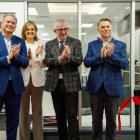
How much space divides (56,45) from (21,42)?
15.4 inches

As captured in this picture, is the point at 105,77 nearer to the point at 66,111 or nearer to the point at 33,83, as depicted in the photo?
the point at 66,111

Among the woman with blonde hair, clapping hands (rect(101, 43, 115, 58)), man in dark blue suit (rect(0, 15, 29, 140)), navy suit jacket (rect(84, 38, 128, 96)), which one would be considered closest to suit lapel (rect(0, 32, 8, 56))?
man in dark blue suit (rect(0, 15, 29, 140))

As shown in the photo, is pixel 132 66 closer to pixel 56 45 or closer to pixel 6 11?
pixel 56 45

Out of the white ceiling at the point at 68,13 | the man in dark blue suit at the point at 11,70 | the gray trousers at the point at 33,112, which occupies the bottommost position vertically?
the gray trousers at the point at 33,112

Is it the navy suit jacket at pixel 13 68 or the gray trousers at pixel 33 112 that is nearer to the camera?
the navy suit jacket at pixel 13 68

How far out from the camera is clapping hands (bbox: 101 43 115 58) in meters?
3.36

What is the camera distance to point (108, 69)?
3.52 meters

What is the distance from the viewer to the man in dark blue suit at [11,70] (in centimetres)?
333

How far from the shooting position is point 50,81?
3.59 m

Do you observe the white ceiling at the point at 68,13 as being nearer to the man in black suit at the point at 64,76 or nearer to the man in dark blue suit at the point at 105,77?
the man in black suit at the point at 64,76

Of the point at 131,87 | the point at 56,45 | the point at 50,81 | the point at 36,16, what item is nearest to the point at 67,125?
the point at 50,81

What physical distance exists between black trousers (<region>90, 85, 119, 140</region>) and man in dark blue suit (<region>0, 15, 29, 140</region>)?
0.81 meters

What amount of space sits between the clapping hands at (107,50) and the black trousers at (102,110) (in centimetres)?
36

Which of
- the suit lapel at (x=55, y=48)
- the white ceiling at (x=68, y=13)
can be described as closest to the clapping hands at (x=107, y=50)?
the suit lapel at (x=55, y=48)
